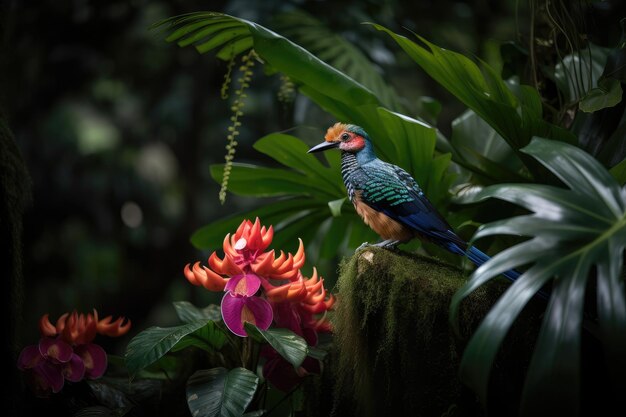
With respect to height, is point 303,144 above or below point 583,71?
below

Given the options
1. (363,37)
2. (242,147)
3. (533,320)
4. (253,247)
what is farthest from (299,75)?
(242,147)

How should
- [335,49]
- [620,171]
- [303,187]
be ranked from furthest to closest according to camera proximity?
1. [335,49]
2. [303,187]
3. [620,171]

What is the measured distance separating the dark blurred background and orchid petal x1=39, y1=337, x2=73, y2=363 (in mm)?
2412

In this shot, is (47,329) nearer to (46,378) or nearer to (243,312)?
(46,378)

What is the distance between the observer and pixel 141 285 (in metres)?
4.94

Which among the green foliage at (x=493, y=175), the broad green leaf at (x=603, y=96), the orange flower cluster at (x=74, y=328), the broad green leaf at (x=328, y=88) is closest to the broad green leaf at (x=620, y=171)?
the green foliage at (x=493, y=175)

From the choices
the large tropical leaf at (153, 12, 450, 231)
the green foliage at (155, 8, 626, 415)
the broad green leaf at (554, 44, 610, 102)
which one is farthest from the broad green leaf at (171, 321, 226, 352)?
the broad green leaf at (554, 44, 610, 102)

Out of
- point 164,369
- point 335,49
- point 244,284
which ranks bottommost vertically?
point 164,369

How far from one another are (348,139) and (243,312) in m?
0.65

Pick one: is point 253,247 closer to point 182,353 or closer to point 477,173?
point 182,353

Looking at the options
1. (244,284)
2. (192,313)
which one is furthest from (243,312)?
(192,313)

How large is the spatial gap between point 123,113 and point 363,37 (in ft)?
7.81

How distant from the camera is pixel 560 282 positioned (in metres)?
1.27

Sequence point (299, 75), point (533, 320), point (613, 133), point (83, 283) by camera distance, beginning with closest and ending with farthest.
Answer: point (533, 320), point (299, 75), point (613, 133), point (83, 283)
